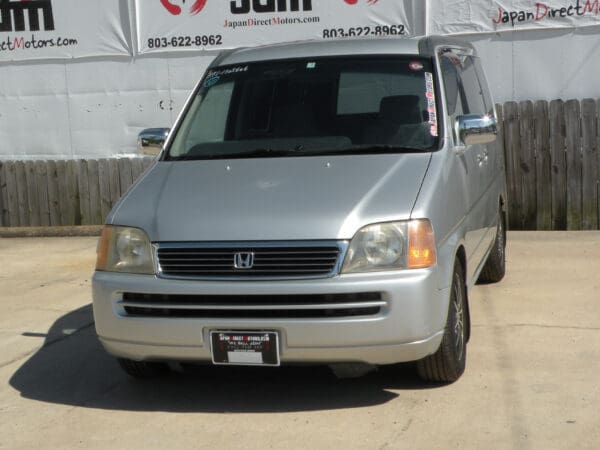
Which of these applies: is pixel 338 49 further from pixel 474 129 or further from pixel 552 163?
pixel 552 163

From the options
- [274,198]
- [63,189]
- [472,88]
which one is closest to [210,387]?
[274,198]

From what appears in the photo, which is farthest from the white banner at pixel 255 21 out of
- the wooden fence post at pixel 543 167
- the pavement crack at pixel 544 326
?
the pavement crack at pixel 544 326

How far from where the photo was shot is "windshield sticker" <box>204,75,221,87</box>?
21.8 feet

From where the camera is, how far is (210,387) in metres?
5.73

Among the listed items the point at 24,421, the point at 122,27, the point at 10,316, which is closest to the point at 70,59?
the point at 122,27

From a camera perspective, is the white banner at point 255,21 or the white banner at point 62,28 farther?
the white banner at point 62,28

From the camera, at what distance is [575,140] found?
430 inches

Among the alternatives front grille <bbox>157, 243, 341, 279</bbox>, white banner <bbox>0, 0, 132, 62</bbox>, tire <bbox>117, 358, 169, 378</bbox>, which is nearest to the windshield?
front grille <bbox>157, 243, 341, 279</bbox>

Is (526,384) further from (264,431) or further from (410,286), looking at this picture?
(264,431)

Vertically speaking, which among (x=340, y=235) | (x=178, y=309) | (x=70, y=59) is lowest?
(x=178, y=309)

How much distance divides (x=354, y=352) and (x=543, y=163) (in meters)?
6.72

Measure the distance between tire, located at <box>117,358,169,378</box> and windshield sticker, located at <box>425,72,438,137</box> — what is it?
81.4 inches

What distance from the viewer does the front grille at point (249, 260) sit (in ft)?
16.0

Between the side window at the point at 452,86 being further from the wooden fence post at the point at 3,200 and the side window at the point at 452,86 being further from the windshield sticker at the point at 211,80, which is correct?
the wooden fence post at the point at 3,200
